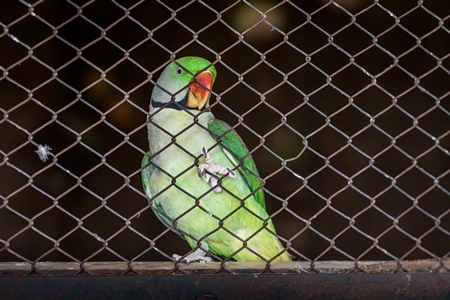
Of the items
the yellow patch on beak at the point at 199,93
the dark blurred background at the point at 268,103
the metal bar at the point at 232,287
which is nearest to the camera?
the metal bar at the point at 232,287

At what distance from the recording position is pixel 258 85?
5117mm

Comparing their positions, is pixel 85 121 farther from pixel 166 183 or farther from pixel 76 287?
pixel 76 287

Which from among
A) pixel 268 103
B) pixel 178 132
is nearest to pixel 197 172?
pixel 178 132

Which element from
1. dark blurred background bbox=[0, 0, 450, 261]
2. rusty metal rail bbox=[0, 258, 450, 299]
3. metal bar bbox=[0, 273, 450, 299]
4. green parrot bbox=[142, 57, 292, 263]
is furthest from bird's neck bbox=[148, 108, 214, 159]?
dark blurred background bbox=[0, 0, 450, 261]

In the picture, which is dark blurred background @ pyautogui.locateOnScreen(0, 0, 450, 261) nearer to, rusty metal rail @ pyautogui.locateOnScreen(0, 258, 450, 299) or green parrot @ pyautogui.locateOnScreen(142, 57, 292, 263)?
green parrot @ pyautogui.locateOnScreen(142, 57, 292, 263)

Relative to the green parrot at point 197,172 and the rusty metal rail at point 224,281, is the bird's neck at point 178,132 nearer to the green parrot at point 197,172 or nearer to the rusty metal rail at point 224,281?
the green parrot at point 197,172

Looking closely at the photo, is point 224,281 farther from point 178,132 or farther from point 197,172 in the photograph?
point 178,132

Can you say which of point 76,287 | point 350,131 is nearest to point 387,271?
point 76,287

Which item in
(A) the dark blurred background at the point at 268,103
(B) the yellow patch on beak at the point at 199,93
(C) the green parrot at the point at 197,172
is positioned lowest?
(A) the dark blurred background at the point at 268,103

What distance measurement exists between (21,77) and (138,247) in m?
1.70

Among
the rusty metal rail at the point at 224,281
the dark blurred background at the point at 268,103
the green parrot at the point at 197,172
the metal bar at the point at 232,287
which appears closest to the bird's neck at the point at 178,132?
the green parrot at the point at 197,172

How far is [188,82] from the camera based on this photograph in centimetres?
283

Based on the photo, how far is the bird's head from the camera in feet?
8.81

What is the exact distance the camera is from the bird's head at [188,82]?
2686mm
